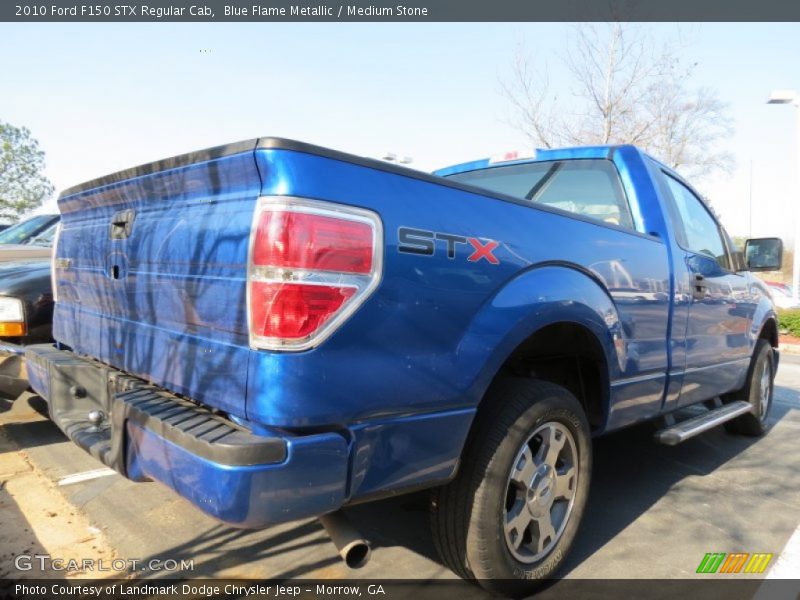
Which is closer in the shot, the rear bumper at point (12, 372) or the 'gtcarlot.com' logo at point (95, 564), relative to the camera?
the 'gtcarlot.com' logo at point (95, 564)

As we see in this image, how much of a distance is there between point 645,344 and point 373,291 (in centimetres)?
200

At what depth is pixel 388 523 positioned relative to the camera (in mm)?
3125

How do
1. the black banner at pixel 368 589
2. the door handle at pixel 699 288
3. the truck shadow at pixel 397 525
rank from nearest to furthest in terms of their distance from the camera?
the black banner at pixel 368 589 < the truck shadow at pixel 397 525 < the door handle at pixel 699 288

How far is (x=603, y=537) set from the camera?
3064 millimetres

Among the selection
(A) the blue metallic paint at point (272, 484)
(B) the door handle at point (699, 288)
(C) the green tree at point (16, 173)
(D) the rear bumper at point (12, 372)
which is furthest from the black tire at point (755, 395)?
(C) the green tree at point (16, 173)

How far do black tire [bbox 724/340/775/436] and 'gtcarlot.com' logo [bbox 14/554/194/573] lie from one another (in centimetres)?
452

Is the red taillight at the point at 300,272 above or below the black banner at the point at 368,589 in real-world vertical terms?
above

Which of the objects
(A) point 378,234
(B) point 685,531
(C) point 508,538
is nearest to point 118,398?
(A) point 378,234

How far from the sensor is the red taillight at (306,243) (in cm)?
164

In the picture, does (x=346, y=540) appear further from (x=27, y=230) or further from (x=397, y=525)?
(x=27, y=230)

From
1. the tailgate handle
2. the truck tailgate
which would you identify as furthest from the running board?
the tailgate handle

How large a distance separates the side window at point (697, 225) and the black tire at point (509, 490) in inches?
72.3

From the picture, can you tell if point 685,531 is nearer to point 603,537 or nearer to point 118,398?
point 603,537

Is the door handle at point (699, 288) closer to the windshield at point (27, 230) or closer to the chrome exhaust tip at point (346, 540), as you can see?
the chrome exhaust tip at point (346, 540)
